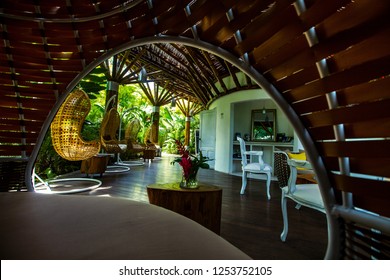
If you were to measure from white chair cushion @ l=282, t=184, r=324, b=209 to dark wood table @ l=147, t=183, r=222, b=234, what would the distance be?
2.80ft

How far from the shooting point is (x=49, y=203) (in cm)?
74

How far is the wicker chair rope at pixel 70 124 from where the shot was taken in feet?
11.2

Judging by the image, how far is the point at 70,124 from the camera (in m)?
3.52

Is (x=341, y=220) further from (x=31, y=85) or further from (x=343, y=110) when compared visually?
(x=31, y=85)

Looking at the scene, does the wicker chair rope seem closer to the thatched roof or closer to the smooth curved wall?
the thatched roof

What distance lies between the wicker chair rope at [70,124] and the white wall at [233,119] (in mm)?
4924

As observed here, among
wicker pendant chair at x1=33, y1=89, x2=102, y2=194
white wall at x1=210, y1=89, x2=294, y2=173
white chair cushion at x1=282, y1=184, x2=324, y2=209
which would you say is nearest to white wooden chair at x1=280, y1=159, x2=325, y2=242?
white chair cushion at x1=282, y1=184, x2=324, y2=209

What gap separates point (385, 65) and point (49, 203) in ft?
4.10

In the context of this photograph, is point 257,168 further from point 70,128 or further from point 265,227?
point 70,128

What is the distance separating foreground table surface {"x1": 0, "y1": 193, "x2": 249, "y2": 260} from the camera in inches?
18.0

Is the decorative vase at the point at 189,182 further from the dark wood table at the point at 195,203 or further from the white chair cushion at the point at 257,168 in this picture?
the white chair cushion at the point at 257,168

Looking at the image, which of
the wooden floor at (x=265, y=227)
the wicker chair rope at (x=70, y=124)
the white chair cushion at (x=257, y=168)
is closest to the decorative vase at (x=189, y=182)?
the wooden floor at (x=265, y=227)

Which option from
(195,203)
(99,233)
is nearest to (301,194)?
(195,203)
